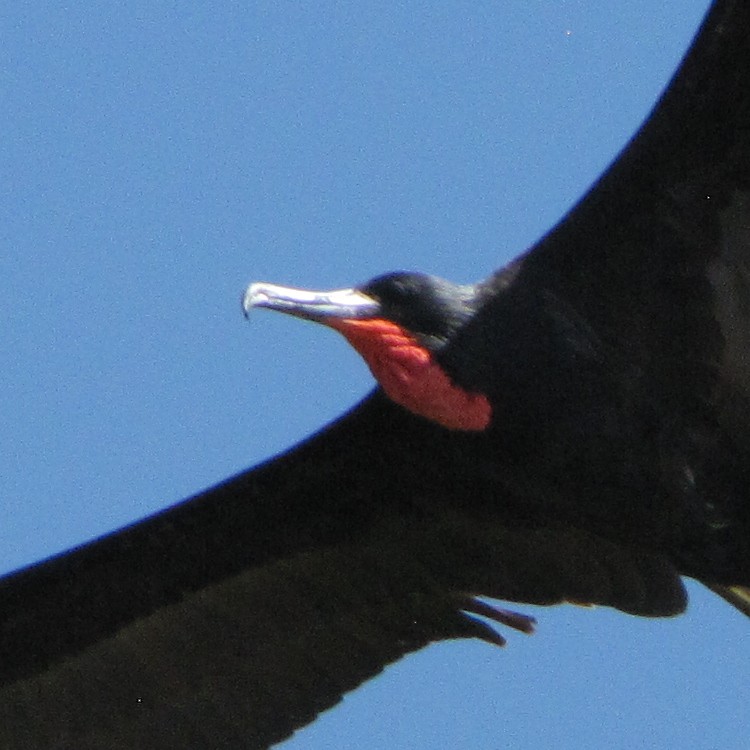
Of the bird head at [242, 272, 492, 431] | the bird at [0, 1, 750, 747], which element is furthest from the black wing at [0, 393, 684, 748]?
the bird head at [242, 272, 492, 431]

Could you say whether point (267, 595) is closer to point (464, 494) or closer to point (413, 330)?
point (464, 494)

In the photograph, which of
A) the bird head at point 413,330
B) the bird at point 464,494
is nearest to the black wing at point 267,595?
the bird at point 464,494

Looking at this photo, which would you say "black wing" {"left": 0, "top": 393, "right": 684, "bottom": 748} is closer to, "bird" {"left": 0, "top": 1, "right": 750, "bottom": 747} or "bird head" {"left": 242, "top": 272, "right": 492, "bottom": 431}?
"bird" {"left": 0, "top": 1, "right": 750, "bottom": 747}

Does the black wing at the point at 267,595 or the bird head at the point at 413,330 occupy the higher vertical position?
the bird head at the point at 413,330

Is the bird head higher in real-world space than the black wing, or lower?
higher

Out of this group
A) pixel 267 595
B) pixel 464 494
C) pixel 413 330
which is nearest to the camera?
pixel 413 330

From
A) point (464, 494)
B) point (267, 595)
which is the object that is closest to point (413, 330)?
point (464, 494)

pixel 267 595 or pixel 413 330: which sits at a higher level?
pixel 413 330

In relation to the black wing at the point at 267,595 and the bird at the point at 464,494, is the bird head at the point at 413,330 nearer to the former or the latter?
the bird at the point at 464,494
